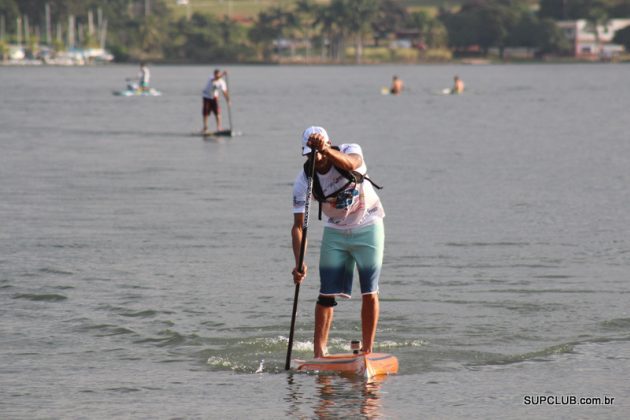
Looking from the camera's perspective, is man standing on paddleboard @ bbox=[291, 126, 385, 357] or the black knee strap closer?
man standing on paddleboard @ bbox=[291, 126, 385, 357]

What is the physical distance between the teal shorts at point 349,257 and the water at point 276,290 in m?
0.86

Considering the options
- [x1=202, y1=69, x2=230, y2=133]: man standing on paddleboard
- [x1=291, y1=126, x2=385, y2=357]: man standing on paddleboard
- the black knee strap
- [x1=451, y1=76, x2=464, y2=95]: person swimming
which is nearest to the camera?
[x1=291, y1=126, x2=385, y2=357]: man standing on paddleboard

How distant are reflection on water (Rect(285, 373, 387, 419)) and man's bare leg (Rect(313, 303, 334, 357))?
253 mm

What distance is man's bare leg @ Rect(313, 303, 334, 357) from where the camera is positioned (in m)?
11.9

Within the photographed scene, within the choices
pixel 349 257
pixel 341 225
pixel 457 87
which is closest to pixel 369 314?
pixel 349 257

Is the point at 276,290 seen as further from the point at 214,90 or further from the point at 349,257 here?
the point at 214,90

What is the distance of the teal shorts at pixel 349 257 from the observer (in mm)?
11500

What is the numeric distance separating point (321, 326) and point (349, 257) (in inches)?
28.1

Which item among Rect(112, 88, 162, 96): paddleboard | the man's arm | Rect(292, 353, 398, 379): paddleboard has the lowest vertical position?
Rect(112, 88, 162, 96): paddleboard

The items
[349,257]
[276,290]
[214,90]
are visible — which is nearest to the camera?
[349,257]

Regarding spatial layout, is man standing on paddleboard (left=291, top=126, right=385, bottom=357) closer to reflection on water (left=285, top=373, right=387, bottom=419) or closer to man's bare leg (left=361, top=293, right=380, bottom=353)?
man's bare leg (left=361, top=293, right=380, bottom=353)

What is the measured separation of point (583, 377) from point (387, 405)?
1964mm

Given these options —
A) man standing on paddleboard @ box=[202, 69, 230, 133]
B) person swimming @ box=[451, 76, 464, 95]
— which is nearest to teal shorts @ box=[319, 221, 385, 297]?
man standing on paddleboard @ box=[202, 69, 230, 133]

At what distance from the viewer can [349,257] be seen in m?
11.7
